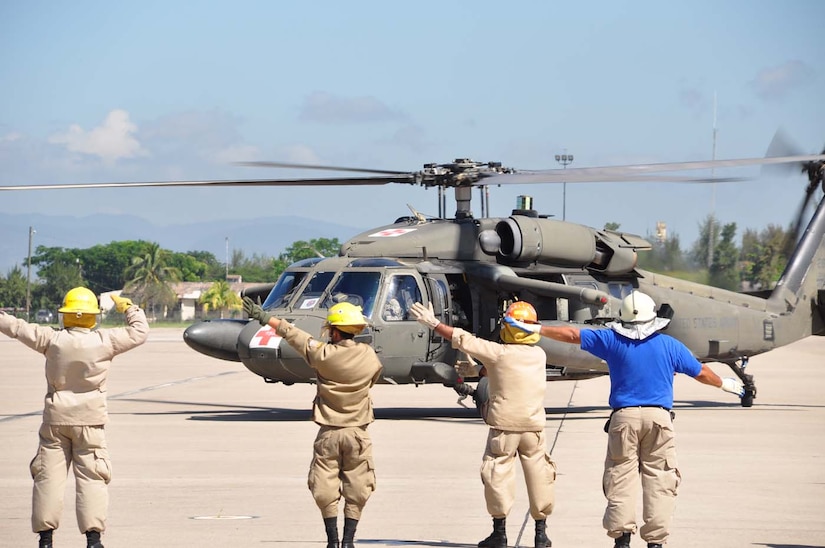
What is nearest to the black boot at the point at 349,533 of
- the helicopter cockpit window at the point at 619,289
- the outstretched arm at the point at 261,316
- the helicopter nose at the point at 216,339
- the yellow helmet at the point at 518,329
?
the outstretched arm at the point at 261,316

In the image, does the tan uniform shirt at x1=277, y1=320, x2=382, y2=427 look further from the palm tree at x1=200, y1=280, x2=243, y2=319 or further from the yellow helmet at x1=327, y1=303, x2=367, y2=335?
the palm tree at x1=200, y1=280, x2=243, y2=319

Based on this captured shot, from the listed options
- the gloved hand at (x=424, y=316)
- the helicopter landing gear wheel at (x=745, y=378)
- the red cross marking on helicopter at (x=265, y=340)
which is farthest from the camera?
the helicopter landing gear wheel at (x=745, y=378)

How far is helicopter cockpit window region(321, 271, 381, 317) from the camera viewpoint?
17156 millimetres

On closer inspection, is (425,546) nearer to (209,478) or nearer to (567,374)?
(209,478)

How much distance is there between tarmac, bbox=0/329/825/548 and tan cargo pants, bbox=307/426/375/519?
0.57 meters

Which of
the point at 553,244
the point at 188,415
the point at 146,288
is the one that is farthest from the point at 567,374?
the point at 146,288

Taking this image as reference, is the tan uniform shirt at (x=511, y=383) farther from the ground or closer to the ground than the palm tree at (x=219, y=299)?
farther from the ground

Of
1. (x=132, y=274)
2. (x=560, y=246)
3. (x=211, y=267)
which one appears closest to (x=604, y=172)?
(x=560, y=246)

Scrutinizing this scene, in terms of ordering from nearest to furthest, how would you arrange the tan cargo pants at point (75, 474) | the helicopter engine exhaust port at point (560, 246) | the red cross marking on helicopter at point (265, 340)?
the tan cargo pants at point (75, 474)
the red cross marking on helicopter at point (265, 340)
the helicopter engine exhaust port at point (560, 246)

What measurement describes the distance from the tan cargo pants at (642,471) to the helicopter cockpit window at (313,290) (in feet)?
29.4

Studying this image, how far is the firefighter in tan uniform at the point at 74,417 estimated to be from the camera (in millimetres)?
8266

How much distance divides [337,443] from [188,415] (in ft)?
36.5

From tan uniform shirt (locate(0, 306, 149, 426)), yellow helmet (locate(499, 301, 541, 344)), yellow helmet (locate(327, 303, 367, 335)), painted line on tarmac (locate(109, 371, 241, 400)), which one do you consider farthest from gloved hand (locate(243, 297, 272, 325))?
painted line on tarmac (locate(109, 371, 241, 400))

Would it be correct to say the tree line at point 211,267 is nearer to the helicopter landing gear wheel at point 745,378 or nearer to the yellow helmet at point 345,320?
the helicopter landing gear wheel at point 745,378
